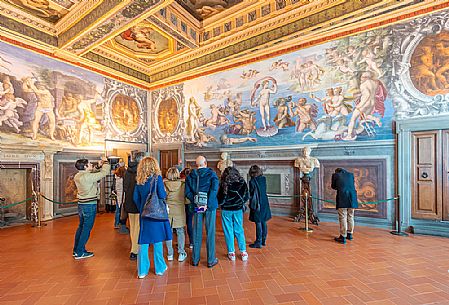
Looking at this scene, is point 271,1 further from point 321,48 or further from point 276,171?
point 276,171

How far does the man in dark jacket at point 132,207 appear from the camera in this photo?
384 cm

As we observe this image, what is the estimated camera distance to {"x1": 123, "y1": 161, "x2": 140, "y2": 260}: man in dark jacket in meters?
3.84

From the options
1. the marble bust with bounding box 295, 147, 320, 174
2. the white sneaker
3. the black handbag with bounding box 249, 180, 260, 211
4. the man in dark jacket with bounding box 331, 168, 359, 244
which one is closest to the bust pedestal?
the marble bust with bounding box 295, 147, 320, 174

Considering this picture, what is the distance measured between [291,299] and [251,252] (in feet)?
5.06

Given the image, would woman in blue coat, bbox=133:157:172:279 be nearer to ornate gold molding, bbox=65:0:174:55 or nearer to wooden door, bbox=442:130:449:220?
ornate gold molding, bbox=65:0:174:55

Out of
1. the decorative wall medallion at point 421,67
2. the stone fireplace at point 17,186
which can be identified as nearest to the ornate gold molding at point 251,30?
the decorative wall medallion at point 421,67

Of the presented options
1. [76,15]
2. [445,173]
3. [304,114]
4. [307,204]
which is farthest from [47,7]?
[445,173]

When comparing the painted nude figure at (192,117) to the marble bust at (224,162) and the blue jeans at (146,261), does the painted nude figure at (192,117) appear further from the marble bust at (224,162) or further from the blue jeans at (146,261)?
the blue jeans at (146,261)

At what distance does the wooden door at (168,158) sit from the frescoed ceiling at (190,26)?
3556 mm

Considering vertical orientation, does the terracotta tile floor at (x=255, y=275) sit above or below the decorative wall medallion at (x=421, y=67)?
below

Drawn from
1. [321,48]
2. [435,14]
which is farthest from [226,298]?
[435,14]

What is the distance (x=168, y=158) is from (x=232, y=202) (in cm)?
729

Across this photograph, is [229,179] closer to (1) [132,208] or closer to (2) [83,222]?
(1) [132,208]

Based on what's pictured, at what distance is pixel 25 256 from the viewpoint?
165 inches
